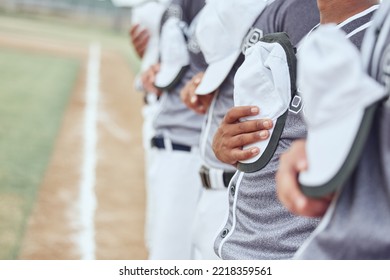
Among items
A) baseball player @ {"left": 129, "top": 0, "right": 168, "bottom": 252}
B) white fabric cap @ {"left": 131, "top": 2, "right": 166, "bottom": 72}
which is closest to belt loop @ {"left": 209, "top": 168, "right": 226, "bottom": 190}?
baseball player @ {"left": 129, "top": 0, "right": 168, "bottom": 252}

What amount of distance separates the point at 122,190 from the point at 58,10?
35.2 m

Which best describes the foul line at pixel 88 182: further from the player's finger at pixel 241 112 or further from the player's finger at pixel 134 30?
the player's finger at pixel 241 112

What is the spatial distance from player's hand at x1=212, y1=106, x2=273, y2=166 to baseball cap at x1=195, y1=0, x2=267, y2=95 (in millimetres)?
423

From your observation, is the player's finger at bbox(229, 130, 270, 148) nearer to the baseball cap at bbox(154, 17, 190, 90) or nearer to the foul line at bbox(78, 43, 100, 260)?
the baseball cap at bbox(154, 17, 190, 90)

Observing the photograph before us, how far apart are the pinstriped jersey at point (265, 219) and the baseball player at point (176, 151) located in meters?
1.23

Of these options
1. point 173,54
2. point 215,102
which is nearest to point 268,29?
point 215,102

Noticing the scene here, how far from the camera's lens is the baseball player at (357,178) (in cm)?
97

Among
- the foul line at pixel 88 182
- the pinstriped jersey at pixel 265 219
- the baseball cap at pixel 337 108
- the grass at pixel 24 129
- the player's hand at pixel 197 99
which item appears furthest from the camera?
the grass at pixel 24 129

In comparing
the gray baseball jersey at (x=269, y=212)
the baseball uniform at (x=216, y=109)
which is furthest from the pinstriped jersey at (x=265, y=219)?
the baseball uniform at (x=216, y=109)

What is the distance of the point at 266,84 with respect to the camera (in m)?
1.52

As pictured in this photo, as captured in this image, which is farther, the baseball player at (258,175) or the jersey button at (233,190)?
the jersey button at (233,190)

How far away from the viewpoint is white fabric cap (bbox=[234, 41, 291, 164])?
1.51 metres

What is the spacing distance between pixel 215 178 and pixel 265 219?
2.16ft
